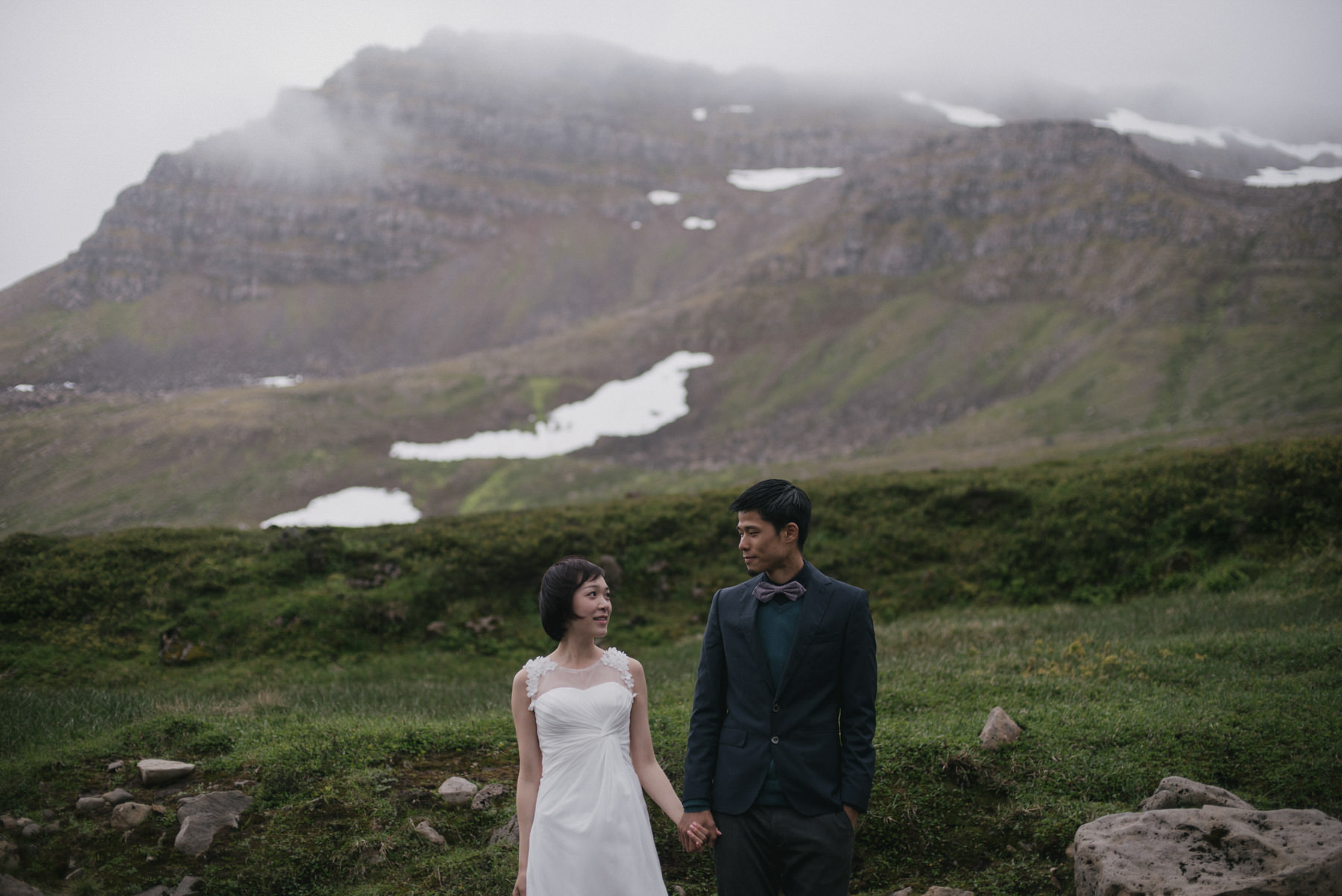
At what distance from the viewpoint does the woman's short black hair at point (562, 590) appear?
17.7 ft

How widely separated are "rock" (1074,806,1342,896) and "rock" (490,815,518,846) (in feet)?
17.4

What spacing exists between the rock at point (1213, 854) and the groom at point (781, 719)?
2.69m

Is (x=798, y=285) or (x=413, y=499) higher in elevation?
(x=798, y=285)

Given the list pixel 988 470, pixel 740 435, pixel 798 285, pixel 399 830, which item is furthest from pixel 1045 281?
pixel 399 830

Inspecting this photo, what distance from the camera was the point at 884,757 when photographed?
8.80 meters

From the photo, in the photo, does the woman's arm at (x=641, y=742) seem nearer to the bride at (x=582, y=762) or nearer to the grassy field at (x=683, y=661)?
the bride at (x=582, y=762)

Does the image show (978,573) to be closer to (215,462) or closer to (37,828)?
A: (37,828)

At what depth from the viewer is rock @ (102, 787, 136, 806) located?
336 inches

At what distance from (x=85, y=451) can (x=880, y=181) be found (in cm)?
17817

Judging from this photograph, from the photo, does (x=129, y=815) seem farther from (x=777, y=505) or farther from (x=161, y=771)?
(x=777, y=505)

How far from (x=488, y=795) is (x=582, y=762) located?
428 centimetres

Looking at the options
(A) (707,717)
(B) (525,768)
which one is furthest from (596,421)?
(A) (707,717)

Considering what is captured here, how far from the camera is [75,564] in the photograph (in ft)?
61.6

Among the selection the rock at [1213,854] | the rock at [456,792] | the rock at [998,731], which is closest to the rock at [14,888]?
the rock at [456,792]
